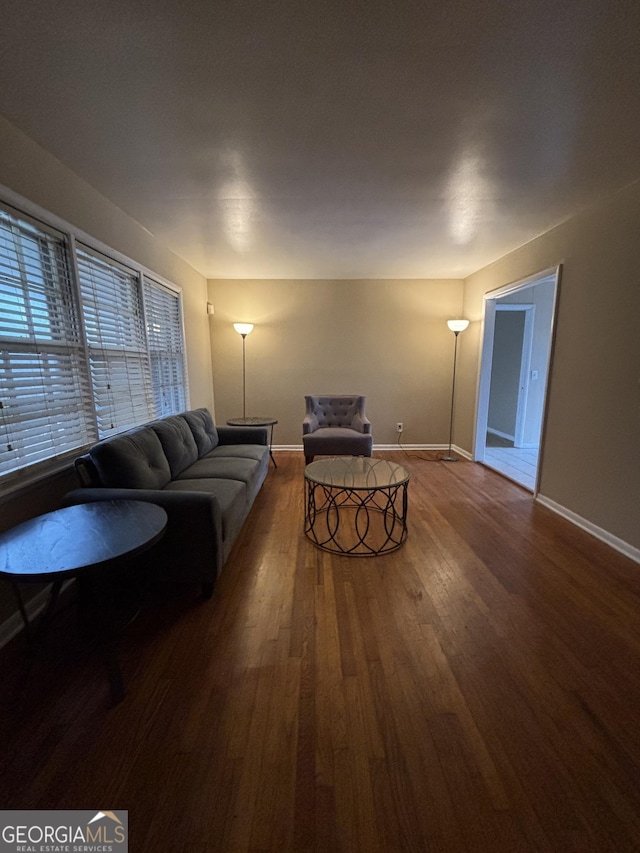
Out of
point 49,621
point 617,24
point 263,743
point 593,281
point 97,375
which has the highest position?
point 617,24

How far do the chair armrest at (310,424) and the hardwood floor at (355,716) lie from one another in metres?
2.13

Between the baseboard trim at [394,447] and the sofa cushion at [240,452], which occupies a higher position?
the sofa cushion at [240,452]

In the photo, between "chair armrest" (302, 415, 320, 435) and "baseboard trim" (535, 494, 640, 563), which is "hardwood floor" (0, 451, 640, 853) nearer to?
"baseboard trim" (535, 494, 640, 563)

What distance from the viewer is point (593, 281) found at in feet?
8.21

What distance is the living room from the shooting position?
72.2 inches

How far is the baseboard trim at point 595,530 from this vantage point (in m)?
2.22

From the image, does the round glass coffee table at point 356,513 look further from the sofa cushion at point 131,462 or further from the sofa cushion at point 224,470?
the sofa cushion at point 131,462

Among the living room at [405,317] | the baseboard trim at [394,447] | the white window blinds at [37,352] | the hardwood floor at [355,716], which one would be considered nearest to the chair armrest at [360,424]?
the living room at [405,317]

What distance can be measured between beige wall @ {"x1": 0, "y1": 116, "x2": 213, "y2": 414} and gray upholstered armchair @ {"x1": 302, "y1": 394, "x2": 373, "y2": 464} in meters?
1.53

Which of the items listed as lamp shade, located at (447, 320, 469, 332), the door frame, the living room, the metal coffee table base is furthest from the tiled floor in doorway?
lamp shade, located at (447, 320, 469, 332)

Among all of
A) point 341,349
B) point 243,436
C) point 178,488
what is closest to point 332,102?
point 178,488

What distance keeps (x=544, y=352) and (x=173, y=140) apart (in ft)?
16.9

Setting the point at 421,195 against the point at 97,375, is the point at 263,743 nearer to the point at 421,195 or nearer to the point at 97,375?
the point at 97,375

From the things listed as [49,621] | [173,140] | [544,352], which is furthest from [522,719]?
[544,352]
